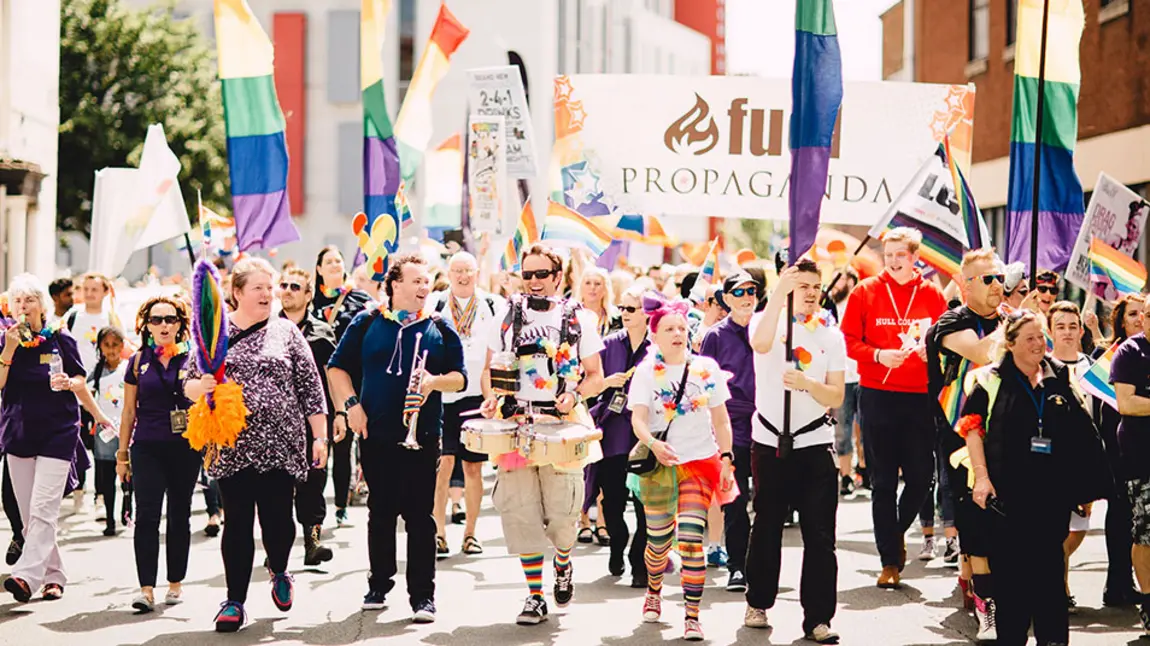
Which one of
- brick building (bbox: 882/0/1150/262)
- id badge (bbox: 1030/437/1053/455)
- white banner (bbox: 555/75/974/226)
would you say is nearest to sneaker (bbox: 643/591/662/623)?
id badge (bbox: 1030/437/1053/455)

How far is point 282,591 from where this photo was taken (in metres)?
8.79

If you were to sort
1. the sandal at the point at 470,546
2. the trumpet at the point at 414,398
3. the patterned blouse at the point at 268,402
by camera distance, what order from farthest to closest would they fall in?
the sandal at the point at 470,546 < the trumpet at the point at 414,398 < the patterned blouse at the point at 268,402

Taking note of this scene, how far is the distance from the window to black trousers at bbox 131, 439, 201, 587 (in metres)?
20.2

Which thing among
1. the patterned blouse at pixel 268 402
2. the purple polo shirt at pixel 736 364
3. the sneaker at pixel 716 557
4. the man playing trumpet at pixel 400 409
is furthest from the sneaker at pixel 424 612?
the sneaker at pixel 716 557

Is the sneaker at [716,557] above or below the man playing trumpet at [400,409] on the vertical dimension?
below

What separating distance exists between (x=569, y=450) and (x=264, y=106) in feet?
18.7

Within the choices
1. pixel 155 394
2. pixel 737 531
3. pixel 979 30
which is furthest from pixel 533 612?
pixel 979 30

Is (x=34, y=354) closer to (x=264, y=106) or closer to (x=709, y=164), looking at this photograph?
(x=264, y=106)

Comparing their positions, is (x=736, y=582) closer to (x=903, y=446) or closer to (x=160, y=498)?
(x=903, y=446)

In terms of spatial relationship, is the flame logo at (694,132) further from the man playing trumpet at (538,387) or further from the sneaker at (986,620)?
the sneaker at (986,620)

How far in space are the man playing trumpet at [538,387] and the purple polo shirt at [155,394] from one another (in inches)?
72.4

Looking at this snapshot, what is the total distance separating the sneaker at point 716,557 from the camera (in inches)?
430

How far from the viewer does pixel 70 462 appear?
980cm

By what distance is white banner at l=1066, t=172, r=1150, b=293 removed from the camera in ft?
38.1
